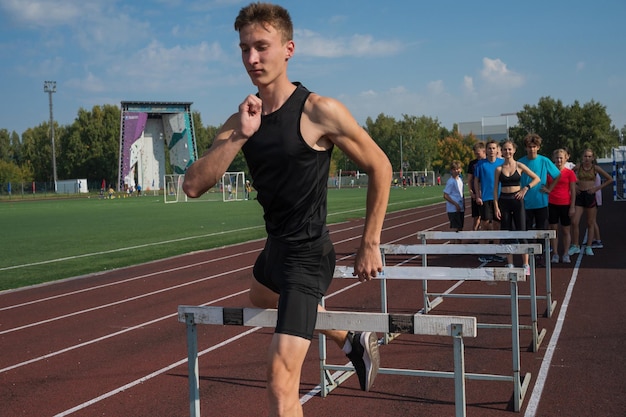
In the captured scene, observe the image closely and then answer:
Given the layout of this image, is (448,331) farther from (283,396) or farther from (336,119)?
(336,119)

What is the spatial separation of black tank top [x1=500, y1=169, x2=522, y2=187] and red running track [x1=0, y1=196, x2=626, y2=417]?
61.3 inches

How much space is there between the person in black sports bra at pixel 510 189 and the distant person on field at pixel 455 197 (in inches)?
98.0

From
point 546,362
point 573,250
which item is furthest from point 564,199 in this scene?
point 546,362

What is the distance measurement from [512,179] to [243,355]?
19.5ft

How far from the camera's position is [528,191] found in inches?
448

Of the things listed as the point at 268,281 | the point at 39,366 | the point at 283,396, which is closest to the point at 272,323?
the point at 268,281

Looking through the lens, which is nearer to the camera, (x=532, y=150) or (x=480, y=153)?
(x=532, y=150)

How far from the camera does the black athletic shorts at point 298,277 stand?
3.07 m

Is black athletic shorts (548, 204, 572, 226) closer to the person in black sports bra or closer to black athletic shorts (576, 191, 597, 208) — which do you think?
black athletic shorts (576, 191, 597, 208)

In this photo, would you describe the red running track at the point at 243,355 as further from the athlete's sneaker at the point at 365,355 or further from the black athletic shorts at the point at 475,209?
the black athletic shorts at the point at 475,209

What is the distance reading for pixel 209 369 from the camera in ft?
20.1

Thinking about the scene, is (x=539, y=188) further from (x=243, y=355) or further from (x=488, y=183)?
Answer: (x=243, y=355)

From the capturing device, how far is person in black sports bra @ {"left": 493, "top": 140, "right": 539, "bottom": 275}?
10578mm

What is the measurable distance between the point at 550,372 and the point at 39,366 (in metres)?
4.61
